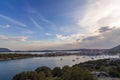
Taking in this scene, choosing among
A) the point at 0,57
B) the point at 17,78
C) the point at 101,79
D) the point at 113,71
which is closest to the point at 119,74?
the point at 113,71

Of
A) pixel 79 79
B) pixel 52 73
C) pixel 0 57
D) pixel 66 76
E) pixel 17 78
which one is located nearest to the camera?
pixel 79 79

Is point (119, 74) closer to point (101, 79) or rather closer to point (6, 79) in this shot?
point (101, 79)

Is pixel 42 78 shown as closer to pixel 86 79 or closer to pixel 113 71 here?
pixel 86 79

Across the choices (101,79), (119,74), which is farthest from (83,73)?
(119,74)

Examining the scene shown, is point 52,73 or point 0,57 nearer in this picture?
point 52,73

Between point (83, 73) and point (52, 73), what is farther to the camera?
point (52, 73)

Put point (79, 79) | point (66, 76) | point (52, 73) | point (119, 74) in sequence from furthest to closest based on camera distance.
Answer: point (52, 73) < point (119, 74) < point (66, 76) < point (79, 79)

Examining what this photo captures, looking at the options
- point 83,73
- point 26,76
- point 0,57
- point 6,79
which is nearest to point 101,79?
point 83,73

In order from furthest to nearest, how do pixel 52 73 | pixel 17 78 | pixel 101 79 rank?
pixel 52 73, pixel 17 78, pixel 101 79

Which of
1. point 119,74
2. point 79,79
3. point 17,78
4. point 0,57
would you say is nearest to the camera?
point 79,79
